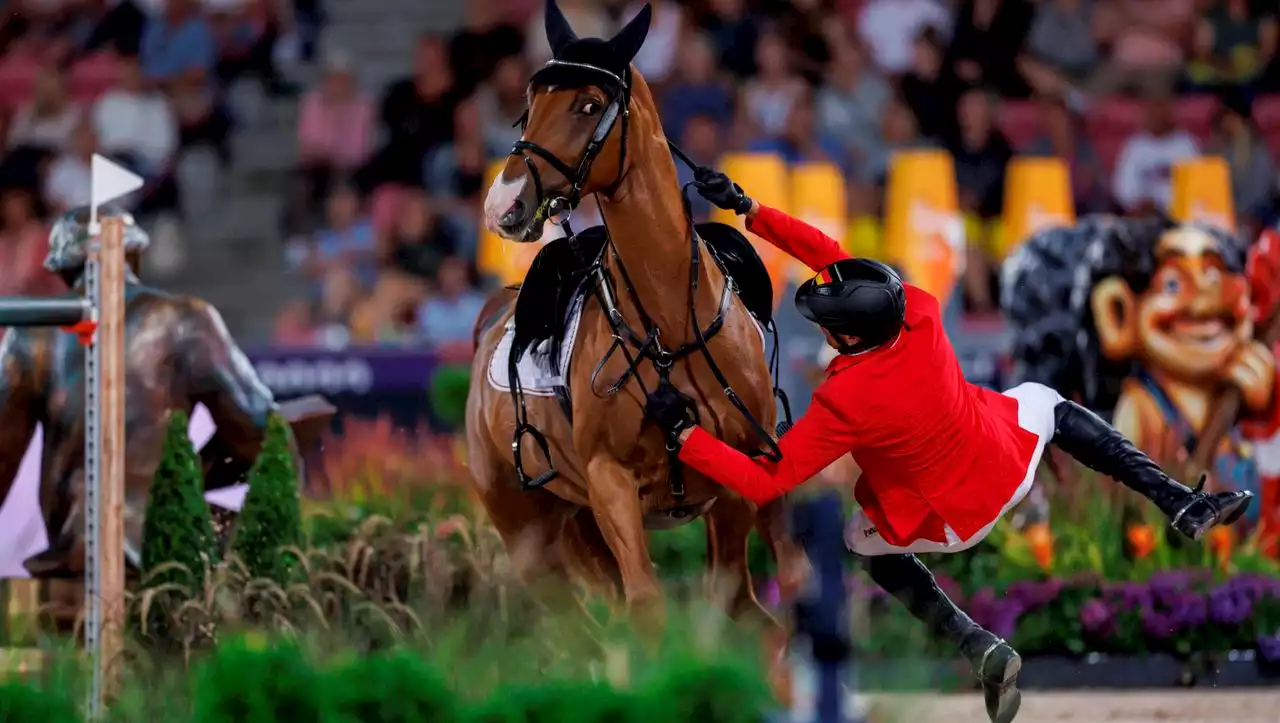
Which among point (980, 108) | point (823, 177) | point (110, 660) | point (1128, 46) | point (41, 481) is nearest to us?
point (110, 660)

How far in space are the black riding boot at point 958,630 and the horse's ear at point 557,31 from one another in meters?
1.81

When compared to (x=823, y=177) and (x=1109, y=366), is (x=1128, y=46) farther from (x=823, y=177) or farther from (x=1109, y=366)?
(x=1109, y=366)

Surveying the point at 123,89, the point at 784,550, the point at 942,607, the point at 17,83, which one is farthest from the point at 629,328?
the point at 17,83

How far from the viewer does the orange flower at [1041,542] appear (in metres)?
8.59

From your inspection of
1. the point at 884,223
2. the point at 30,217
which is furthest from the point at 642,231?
the point at 30,217

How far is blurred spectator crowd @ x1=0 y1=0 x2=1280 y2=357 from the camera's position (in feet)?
44.4

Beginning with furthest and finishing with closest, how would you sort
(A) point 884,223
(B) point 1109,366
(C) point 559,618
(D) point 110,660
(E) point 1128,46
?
(E) point 1128,46, (A) point 884,223, (B) point 1109,366, (D) point 110,660, (C) point 559,618

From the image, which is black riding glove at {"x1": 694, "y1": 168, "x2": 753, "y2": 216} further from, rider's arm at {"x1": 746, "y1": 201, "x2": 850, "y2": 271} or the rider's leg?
the rider's leg

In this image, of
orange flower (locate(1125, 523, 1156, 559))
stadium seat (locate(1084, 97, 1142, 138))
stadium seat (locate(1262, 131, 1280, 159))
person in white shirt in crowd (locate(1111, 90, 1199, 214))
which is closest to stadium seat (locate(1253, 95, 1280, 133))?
stadium seat (locate(1262, 131, 1280, 159))

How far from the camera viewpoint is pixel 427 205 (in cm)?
1373

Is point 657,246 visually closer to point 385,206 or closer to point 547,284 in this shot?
point 547,284

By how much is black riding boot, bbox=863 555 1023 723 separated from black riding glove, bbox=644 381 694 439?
0.76 m

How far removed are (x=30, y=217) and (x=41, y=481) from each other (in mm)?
6619

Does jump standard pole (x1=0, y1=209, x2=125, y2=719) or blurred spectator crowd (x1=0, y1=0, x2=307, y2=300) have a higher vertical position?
blurred spectator crowd (x1=0, y1=0, x2=307, y2=300)
